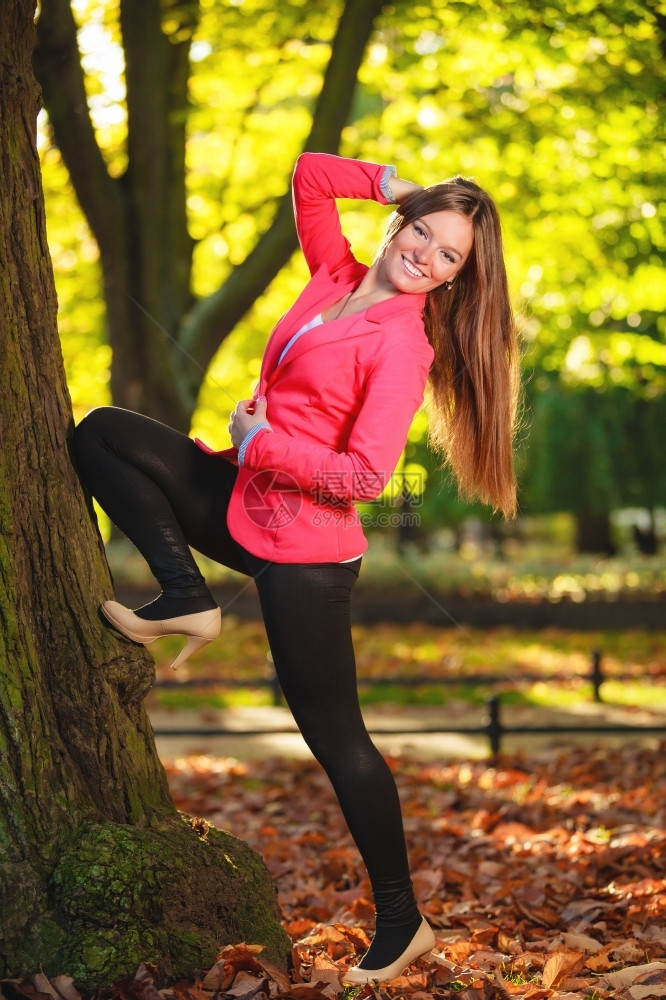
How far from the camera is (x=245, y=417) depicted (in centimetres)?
277

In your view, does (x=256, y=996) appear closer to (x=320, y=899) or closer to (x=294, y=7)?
(x=320, y=899)

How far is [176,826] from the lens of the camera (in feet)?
10.00

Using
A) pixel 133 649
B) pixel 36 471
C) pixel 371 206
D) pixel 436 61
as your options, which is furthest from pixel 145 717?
pixel 371 206

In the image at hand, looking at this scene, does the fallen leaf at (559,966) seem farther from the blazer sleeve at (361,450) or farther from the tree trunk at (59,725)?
the blazer sleeve at (361,450)

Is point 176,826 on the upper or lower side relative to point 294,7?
lower

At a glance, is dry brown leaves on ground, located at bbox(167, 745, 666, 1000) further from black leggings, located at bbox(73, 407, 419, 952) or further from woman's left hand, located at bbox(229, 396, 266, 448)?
woman's left hand, located at bbox(229, 396, 266, 448)

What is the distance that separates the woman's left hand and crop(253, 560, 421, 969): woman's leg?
38cm

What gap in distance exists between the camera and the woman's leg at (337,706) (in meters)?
2.87

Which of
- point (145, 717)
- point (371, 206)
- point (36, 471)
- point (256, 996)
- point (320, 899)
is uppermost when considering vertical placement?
point (371, 206)

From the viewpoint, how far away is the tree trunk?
2.68 metres

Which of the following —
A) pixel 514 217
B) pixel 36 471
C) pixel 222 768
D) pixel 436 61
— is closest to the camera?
pixel 36 471

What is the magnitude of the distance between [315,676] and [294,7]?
23.6 ft

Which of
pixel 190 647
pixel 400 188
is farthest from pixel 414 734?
pixel 400 188

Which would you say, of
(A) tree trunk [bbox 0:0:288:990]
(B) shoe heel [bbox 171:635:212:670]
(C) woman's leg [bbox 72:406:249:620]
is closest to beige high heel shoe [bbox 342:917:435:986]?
(A) tree trunk [bbox 0:0:288:990]
